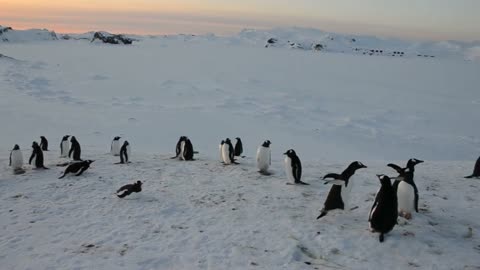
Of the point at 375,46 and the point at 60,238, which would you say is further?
the point at 375,46

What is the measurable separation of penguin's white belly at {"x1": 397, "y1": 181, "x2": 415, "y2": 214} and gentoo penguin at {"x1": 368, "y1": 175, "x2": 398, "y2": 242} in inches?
26.7

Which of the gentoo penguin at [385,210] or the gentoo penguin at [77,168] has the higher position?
the gentoo penguin at [385,210]

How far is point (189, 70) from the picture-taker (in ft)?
111

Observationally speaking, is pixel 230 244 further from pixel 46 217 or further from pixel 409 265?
pixel 46 217

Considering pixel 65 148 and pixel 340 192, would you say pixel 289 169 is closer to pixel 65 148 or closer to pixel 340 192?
pixel 340 192

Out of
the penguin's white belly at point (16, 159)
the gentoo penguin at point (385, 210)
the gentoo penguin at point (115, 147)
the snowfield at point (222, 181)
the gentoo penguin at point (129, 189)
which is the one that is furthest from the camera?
the gentoo penguin at point (115, 147)

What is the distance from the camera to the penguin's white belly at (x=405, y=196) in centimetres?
620

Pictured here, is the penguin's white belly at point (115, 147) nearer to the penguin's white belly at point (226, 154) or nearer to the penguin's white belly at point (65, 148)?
the penguin's white belly at point (65, 148)

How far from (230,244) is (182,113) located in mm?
14690

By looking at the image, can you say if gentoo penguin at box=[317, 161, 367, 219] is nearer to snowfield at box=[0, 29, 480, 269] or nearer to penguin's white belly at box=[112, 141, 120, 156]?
snowfield at box=[0, 29, 480, 269]

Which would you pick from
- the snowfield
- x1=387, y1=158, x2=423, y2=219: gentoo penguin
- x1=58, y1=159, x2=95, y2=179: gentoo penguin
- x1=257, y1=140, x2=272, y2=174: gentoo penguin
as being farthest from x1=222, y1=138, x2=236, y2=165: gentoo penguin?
x1=387, y1=158, x2=423, y2=219: gentoo penguin

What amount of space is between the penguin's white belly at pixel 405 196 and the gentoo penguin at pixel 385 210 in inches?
26.7

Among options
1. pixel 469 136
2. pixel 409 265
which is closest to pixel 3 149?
pixel 409 265

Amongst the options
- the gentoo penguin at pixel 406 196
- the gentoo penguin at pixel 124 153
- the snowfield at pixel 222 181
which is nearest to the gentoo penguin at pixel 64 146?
the snowfield at pixel 222 181
